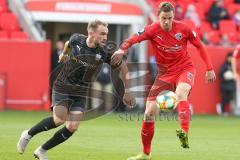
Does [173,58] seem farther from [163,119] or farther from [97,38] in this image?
[163,119]

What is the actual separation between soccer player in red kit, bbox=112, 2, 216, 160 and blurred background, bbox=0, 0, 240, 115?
8.70 metres

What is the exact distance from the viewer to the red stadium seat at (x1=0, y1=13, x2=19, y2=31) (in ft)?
77.7

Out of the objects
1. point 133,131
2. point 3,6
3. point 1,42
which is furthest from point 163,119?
point 3,6

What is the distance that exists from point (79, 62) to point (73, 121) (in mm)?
878

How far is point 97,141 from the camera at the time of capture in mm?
14047

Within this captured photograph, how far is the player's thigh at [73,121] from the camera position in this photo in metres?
10.3

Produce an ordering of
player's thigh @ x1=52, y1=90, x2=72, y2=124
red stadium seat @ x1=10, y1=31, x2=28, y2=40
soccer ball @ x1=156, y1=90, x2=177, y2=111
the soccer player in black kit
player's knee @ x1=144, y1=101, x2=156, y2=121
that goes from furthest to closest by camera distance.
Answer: red stadium seat @ x1=10, y1=31, x2=28, y2=40 → soccer ball @ x1=156, y1=90, x2=177, y2=111 → player's knee @ x1=144, y1=101, x2=156, y2=121 → player's thigh @ x1=52, y1=90, x2=72, y2=124 → the soccer player in black kit

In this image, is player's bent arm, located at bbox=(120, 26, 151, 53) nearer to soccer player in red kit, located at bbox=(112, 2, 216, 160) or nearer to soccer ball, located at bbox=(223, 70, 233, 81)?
soccer player in red kit, located at bbox=(112, 2, 216, 160)

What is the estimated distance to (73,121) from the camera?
10312 mm

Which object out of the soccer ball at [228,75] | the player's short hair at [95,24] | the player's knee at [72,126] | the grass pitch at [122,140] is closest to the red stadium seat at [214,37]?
the soccer ball at [228,75]

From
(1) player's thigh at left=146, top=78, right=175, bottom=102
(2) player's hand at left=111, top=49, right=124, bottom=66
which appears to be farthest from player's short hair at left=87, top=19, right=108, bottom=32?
(1) player's thigh at left=146, top=78, right=175, bottom=102

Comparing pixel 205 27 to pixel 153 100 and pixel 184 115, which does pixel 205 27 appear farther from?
pixel 184 115

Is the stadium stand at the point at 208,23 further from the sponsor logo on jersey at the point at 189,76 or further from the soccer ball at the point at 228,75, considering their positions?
the sponsor logo on jersey at the point at 189,76

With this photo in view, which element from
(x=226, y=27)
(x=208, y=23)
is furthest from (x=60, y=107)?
(x=208, y=23)
